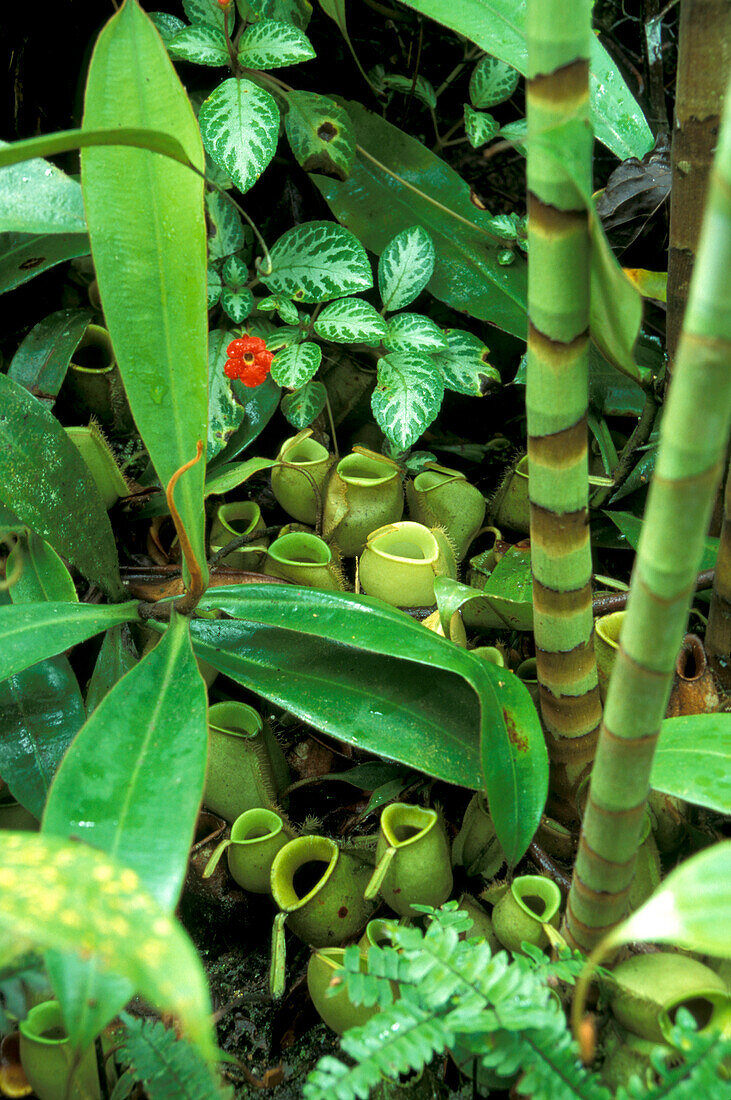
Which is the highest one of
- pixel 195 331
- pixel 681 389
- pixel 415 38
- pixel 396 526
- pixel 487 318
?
pixel 415 38

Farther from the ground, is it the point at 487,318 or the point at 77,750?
the point at 487,318

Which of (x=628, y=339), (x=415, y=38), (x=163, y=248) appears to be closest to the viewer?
(x=628, y=339)

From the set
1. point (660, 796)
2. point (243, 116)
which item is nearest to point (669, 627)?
point (660, 796)

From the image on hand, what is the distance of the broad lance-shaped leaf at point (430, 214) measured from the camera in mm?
1323

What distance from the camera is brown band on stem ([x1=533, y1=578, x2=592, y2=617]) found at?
2.46ft

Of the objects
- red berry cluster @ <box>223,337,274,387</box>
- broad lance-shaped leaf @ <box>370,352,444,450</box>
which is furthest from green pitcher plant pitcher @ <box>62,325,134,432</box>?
broad lance-shaped leaf @ <box>370,352,444,450</box>

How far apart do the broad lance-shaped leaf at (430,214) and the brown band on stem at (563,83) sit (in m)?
0.75

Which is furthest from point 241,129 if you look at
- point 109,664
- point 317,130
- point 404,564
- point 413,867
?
point 413,867

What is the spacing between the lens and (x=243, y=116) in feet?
3.61

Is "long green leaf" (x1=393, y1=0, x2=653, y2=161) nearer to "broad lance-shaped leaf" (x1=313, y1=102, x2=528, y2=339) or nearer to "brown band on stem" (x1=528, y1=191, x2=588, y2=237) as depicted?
"broad lance-shaped leaf" (x1=313, y1=102, x2=528, y2=339)

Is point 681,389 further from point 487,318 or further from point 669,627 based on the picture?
point 487,318

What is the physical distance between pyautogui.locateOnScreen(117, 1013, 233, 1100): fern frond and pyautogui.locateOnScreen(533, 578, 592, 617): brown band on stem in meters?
0.50

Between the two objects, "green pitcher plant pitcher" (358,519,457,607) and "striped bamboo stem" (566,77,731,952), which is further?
"green pitcher plant pitcher" (358,519,457,607)

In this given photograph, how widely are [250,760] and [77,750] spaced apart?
303 millimetres
